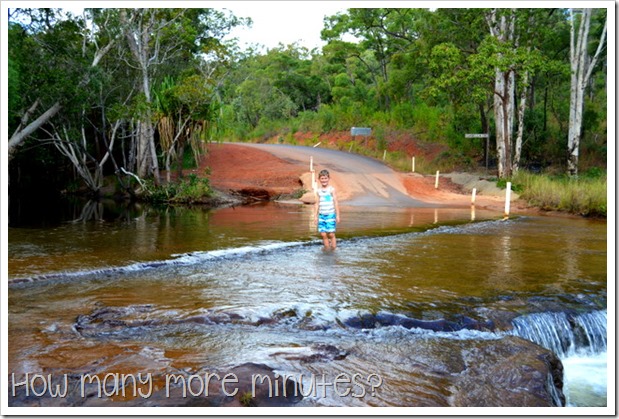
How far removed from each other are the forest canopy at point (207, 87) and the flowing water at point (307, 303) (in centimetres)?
796

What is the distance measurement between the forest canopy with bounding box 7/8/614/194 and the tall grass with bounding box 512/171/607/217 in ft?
12.1

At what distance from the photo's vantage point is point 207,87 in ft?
75.0

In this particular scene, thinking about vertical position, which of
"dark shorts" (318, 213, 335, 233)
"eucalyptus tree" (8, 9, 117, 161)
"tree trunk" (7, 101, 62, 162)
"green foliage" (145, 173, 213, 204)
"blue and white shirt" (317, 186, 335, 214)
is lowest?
"green foliage" (145, 173, 213, 204)

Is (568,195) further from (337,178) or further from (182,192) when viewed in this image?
(182,192)

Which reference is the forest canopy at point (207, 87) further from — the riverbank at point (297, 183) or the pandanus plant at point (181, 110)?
the riverbank at point (297, 183)

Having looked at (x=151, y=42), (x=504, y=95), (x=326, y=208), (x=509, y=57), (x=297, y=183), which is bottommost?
(x=297, y=183)

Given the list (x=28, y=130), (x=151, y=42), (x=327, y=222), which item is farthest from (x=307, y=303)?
(x=151, y=42)

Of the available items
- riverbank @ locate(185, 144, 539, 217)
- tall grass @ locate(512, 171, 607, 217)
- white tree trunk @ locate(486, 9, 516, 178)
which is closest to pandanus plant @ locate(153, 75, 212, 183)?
riverbank @ locate(185, 144, 539, 217)

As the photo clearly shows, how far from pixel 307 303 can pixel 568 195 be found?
13929 mm

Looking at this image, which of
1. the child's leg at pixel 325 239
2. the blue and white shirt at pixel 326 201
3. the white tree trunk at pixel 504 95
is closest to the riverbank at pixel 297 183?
the white tree trunk at pixel 504 95

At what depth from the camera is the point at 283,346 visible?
5797 millimetres

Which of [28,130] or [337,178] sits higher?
[28,130]

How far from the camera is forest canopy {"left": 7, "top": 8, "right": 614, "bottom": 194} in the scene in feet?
68.1

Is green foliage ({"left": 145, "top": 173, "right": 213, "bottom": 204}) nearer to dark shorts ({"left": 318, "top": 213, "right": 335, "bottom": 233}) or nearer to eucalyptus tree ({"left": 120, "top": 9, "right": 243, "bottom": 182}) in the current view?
eucalyptus tree ({"left": 120, "top": 9, "right": 243, "bottom": 182})
